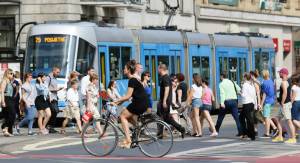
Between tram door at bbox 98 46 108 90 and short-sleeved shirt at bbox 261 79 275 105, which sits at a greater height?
tram door at bbox 98 46 108 90

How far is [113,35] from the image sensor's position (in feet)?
98.8

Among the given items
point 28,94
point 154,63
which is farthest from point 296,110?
point 154,63

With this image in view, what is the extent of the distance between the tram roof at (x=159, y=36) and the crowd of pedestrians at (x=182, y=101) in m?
5.32

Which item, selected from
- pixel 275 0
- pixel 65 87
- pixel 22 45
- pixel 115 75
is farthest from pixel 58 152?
pixel 275 0

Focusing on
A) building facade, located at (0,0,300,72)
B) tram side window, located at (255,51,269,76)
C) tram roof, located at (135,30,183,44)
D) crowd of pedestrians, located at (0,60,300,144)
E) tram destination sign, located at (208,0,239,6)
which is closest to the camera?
crowd of pedestrians, located at (0,60,300,144)

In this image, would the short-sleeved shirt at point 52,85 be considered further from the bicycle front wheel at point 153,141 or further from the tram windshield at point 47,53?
the bicycle front wheel at point 153,141

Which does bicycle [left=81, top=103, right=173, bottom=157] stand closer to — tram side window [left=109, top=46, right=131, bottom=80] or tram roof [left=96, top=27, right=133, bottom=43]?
tram roof [left=96, top=27, right=133, bottom=43]

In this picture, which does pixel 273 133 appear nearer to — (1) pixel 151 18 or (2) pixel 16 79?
(2) pixel 16 79

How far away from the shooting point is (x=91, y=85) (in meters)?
23.7

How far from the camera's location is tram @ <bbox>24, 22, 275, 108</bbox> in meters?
29.0

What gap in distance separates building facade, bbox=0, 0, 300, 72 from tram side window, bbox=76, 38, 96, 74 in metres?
1.61

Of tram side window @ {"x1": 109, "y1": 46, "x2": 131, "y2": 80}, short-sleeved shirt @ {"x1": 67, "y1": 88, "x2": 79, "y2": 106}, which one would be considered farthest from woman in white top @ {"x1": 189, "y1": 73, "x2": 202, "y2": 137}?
tram side window @ {"x1": 109, "y1": 46, "x2": 131, "y2": 80}

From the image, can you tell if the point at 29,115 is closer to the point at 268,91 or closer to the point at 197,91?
the point at 197,91

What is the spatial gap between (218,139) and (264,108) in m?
1.36
